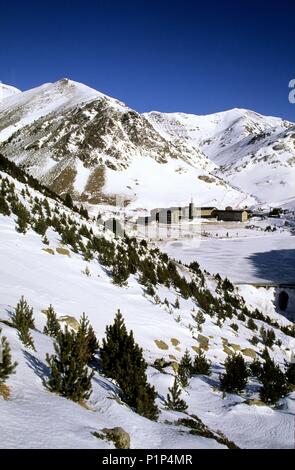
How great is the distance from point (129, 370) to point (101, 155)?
370 ft

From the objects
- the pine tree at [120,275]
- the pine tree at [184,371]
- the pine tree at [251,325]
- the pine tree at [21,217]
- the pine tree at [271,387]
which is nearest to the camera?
the pine tree at [271,387]

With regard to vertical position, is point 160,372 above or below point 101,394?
below

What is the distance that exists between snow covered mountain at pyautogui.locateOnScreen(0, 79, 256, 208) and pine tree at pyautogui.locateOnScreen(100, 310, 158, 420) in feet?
281

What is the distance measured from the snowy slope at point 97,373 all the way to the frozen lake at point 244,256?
16.7 metres

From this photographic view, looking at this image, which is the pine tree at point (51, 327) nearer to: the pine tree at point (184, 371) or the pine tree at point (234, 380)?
the pine tree at point (184, 371)

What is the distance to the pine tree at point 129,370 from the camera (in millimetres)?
5965

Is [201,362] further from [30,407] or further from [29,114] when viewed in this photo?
[29,114]

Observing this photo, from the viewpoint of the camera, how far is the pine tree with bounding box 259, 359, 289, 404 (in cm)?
839

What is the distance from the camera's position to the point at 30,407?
450cm

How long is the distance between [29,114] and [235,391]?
495ft

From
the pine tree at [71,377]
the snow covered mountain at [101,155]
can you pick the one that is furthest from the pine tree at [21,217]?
the snow covered mountain at [101,155]

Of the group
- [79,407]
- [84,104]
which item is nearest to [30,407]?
[79,407]

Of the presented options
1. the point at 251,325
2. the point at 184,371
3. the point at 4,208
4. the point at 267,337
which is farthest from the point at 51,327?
the point at 251,325

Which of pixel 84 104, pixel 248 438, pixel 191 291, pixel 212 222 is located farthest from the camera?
pixel 84 104
